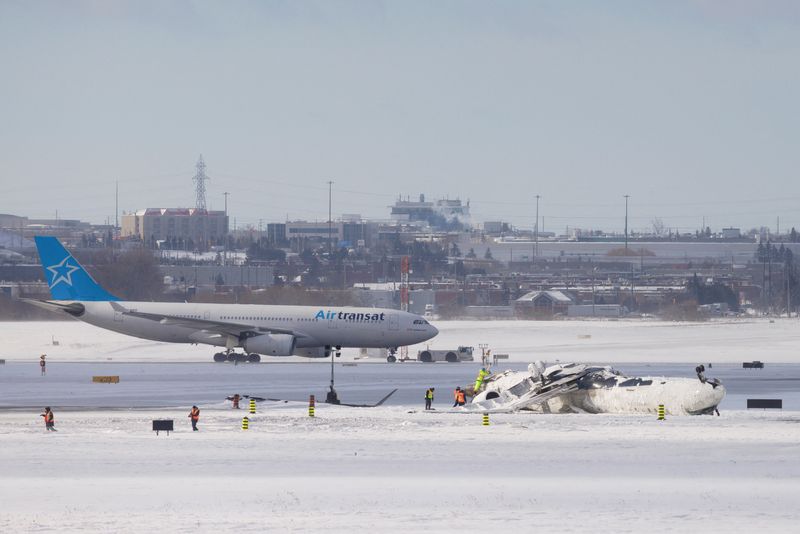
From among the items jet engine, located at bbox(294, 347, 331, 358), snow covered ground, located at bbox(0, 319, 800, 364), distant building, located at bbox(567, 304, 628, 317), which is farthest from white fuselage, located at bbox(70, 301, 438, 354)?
distant building, located at bbox(567, 304, 628, 317)

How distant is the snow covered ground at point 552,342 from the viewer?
87750 mm

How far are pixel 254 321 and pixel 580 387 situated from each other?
3566 centimetres

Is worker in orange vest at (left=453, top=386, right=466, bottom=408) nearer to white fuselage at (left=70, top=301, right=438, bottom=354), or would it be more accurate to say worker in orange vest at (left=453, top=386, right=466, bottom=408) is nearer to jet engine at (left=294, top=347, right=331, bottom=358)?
white fuselage at (left=70, top=301, right=438, bottom=354)

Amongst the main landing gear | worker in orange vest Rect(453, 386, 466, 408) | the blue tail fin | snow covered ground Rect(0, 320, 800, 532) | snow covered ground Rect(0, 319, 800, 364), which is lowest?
snow covered ground Rect(0, 319, 800, 364)

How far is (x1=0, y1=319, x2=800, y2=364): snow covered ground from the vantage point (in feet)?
288

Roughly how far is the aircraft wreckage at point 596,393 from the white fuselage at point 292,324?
100ft

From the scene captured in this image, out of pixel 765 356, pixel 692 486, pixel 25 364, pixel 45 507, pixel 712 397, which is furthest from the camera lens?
pixel 765 356

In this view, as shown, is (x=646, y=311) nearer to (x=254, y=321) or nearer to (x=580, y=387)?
(x=254, y=321)

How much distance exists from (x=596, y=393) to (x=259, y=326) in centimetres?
3575

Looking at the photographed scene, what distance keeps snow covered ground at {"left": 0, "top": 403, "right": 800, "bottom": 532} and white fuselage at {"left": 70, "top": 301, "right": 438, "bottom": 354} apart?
32.2 meters

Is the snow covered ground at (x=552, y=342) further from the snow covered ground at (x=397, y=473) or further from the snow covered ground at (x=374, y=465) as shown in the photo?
the snow covered ground at (x=397, y=473)

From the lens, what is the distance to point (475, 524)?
97.6 feet

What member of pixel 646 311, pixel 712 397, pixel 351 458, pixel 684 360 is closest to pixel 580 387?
pixel 712 397

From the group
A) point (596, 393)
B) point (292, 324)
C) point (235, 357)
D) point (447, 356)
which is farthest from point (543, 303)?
point (596, 393)
